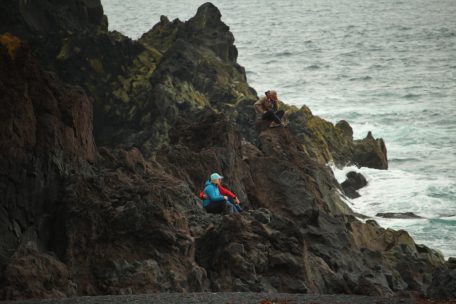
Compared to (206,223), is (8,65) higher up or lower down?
higher up

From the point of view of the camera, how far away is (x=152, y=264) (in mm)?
19734

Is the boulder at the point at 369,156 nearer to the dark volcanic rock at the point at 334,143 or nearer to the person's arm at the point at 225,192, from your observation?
the dark volcanic rock at the point at 334,143

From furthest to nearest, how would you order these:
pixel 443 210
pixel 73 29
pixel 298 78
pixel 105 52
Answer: pixel 298 78, pixel 73 29, pixel 105 52, pixel 443 210

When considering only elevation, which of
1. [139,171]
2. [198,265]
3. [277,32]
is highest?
[277,32]

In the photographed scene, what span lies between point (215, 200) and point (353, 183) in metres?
23.7

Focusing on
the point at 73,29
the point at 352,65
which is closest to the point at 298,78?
the point at 352,65

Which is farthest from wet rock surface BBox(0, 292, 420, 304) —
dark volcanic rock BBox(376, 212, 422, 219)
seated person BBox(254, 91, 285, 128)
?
dark volcanic rock BBox(376, 212, 422, 219)

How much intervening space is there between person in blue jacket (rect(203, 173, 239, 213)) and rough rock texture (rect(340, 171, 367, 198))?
2166cm

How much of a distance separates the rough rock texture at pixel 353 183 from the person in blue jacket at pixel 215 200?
21.7m

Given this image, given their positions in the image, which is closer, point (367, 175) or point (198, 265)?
point (198, 265)

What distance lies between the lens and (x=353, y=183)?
156ft

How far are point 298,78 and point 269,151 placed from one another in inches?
2514

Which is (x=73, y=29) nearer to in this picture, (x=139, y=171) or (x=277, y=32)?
(x=139, y=171)

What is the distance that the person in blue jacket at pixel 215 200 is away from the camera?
81.7 feet
